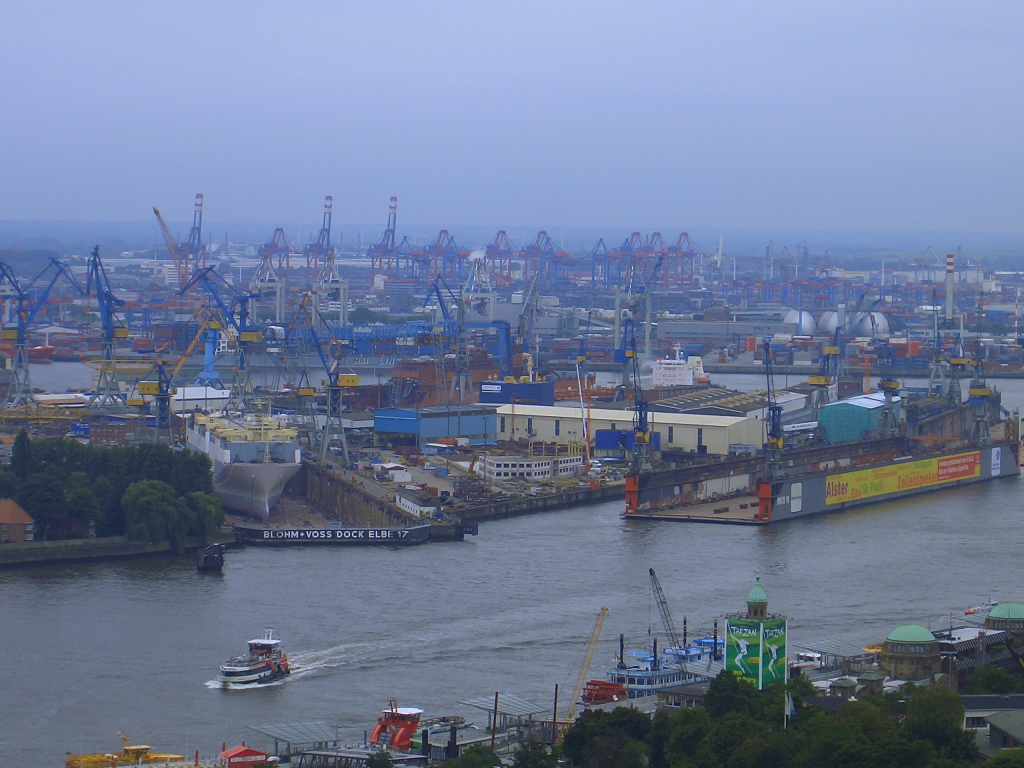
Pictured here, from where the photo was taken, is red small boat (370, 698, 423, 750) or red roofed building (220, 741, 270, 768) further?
red small boat (370, 698, 423, 750)

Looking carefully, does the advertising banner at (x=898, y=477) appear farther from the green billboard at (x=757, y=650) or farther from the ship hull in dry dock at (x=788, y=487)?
the green billboard at (x=757, y=650)

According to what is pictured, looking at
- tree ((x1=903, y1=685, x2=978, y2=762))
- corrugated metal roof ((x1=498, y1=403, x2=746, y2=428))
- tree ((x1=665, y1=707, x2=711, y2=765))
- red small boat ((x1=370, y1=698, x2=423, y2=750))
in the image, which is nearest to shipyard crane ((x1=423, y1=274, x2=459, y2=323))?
corrugated metal roof ((x1=498, y1=403, x2=746, y2=428))

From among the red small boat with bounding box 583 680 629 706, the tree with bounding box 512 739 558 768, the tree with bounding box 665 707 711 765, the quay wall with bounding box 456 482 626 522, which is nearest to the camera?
the tree with bounding box 512 739 558 768

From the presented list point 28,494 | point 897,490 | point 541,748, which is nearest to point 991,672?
point 541,748

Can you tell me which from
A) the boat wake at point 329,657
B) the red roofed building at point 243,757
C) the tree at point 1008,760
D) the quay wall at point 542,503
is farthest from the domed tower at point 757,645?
the quay wall at point 542,503

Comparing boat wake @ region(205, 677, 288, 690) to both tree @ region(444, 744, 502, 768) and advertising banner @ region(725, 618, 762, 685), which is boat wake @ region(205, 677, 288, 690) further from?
advertising banner @ region(725, 618, 762, 685)

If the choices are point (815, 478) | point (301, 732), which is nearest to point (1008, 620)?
point (301, 732)

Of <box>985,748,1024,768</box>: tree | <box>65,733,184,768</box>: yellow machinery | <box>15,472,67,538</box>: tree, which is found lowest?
<box>65,733,184,768</box>: yellow machinery

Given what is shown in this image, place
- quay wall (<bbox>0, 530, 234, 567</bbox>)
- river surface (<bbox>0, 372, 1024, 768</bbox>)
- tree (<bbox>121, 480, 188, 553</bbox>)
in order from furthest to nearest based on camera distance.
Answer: tree (<bbox>121, 480, 188, 553</bbox>), quay wall (<bbox>0, 530, 234, 567</bbox>), river surface (<bbox>0, 372, 1024, 768</bbox>)
